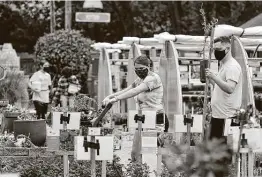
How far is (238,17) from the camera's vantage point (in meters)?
35.4

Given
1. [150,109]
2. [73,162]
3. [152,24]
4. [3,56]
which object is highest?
[152,24]

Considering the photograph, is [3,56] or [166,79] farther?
[3,56]

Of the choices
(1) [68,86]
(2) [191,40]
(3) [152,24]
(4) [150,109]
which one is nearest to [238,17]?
(3) [152,24]

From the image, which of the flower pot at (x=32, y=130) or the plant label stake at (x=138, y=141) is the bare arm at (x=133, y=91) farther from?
the flower pot at (x=32, y=130)

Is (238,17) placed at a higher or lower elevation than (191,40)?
higher

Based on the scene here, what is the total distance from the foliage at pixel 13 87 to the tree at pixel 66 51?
262 inches

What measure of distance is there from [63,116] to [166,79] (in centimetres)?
608

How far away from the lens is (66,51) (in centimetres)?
2530

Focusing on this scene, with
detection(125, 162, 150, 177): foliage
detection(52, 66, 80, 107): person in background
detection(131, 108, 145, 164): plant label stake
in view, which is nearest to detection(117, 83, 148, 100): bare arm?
detection(131, 108, 145, 164): plant label stake

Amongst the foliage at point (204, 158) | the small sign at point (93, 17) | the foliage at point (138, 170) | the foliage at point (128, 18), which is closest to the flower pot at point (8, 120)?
the foliage at point (138, 170)

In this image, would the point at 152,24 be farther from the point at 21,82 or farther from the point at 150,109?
the point at 150,109

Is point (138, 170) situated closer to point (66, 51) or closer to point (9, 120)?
point (9, 120)

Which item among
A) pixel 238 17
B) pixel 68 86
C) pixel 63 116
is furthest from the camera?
pixel 238 17

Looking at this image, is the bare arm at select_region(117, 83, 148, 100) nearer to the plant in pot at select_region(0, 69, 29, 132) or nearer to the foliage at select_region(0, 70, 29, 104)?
the plant in pot at select_region(0, 69, 29, 132)
